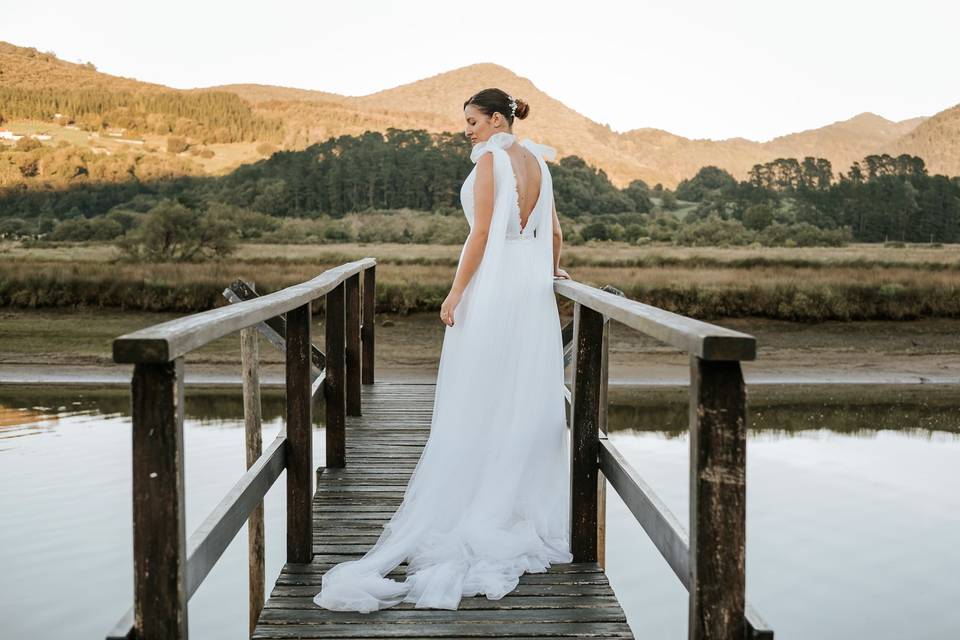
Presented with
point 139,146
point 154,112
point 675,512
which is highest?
point 154,112

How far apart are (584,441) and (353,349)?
11.9 ft

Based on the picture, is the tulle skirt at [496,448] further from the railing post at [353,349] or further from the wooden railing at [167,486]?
the railing post at [353,349]

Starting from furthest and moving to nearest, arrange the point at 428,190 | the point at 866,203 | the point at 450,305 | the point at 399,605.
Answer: the point at 428,190, the point at 866,203, the point at 450,305, the point at 399,605

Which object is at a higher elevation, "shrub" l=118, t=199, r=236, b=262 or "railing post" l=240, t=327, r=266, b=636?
"shrub" l=118, t=199, r=236, b=262

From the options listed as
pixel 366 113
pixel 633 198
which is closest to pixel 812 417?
pixel 633 198

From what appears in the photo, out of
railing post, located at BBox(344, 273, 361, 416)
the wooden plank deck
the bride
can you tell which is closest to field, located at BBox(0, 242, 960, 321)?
railing post, located at BBox(344, 273, 361, 416)

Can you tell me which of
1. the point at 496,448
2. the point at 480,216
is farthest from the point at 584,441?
the point at 480,216

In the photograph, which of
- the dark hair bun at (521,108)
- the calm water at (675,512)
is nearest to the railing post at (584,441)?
the dark hair bun at (521,108)

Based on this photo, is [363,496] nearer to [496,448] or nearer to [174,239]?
[496,448]

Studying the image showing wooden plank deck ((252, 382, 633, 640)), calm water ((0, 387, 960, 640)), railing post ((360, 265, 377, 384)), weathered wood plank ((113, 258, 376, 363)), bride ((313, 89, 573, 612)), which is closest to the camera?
weathered wood plank ((113, 258, 376, 363))

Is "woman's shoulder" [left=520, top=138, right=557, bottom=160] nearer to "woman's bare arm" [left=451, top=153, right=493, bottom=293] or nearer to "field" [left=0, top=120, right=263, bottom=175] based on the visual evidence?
"woman's bare arm" [left=451, top=153, right=493, bottom=293]

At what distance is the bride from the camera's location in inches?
133

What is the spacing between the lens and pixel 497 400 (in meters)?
3.66

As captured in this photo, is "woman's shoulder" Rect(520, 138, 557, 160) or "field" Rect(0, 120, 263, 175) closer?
"woman's shoulder" Rect(520, 138, 557, 160)
